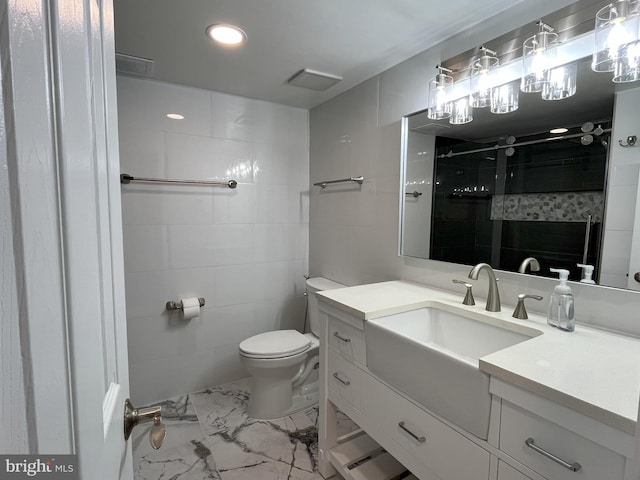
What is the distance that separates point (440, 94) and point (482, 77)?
0.19 meters

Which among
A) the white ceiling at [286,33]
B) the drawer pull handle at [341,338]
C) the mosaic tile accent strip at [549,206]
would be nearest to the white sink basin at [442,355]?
the drawer pull handle at [341,338]

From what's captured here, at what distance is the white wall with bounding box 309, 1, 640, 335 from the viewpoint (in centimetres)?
125

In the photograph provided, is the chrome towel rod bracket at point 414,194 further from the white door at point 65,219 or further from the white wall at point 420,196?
the white door at point 65,219

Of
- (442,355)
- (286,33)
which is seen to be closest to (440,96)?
(286,33)

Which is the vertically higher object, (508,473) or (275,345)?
(508,473)

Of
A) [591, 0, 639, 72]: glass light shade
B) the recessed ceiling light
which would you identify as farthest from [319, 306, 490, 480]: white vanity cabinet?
the recessed ceiling light

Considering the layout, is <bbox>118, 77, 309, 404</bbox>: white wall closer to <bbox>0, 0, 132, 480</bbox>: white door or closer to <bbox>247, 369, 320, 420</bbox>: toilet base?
<bbox>247, 369, 320, 420</bbox>: toilet base

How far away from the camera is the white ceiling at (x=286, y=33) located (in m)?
1.36

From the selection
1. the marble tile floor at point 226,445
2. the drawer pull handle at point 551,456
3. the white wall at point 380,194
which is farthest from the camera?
the marble tile floor at point 226,445

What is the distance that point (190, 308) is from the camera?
2.22 metres

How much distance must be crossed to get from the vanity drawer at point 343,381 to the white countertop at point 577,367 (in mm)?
293

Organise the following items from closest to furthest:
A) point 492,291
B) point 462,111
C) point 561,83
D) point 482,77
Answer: point 561,83 < point 492,291 < point 482,77 < point 462,111

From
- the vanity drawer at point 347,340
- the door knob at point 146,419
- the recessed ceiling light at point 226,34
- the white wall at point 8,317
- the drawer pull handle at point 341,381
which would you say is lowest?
the drawer pull handle at point 341,381

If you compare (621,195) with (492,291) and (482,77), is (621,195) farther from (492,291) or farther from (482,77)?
(482,77)
